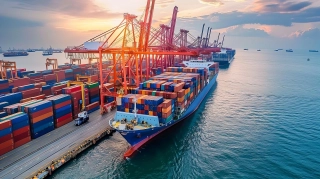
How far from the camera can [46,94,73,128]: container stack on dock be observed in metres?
28.3

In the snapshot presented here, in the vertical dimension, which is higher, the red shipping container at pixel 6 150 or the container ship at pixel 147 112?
the container ship at pixel 147 112

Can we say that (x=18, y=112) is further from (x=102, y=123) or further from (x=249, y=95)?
(x=249, y=95)

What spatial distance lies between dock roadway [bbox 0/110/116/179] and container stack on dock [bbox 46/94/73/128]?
0.86 m

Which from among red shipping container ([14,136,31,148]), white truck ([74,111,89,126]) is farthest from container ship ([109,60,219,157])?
red shipping container ([14,136,31,148])

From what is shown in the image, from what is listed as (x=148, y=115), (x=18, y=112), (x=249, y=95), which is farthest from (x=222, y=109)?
(x=18, y=112)

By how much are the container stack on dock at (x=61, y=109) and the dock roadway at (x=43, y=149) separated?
86 centimetres

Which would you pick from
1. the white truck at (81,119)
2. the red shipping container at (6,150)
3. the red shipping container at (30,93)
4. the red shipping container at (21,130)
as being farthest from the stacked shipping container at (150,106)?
the red shipping container at (30,93)

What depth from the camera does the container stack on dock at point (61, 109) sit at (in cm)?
2828

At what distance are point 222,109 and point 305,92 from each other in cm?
3016

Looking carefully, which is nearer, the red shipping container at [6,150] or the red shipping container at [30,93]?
the red shipping container at [6,150]

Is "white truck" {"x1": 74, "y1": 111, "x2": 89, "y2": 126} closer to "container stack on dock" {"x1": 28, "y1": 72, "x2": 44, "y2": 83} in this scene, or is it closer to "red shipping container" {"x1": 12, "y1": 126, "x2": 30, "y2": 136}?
"red shipping container" {"x1": 12, "y1": 126, "x2": 30, "y2": 136}

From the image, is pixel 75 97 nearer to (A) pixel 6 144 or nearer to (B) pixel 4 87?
(A) pixel 6 144

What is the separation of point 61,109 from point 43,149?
7.53 meters

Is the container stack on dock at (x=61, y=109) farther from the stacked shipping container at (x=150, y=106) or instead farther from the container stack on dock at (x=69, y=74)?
the container stack on dock at (x=69, y=74)
